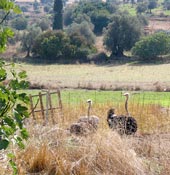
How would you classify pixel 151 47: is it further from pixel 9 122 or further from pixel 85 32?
pixel 9 122

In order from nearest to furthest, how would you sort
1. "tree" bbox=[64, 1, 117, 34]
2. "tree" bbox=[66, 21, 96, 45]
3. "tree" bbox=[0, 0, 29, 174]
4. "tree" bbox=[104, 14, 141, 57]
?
"tree" bbox=[0, 0, 29, 174]
"tree" bbox=[104, 14, 141, 57]
"tree" bbox=[66, 21, 96, 45]
"tree" bbox=[64, 1, 117, 34]

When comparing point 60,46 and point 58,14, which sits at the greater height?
point 58,14

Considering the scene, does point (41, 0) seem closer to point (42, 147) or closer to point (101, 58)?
point (101, 58)

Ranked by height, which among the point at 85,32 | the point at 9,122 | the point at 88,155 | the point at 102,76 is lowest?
the point at 102,76

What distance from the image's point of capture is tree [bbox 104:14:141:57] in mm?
60531

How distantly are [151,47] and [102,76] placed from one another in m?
14.5

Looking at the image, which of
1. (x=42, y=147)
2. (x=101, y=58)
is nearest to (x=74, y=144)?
(x=42, y=147)

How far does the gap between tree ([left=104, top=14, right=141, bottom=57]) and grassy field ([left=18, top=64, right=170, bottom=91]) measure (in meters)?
6.59

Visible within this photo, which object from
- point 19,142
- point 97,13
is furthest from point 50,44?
point 19,142

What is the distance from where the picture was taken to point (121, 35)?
61.0 metres

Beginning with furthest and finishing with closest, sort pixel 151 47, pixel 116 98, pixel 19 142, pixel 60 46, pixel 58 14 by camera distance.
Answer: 1. pixel 58 14
2. pixel 60 46
3. pixel 151 47
4. pixel 116 98
5. pixel 19 142

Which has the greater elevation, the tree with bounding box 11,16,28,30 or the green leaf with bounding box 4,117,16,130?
the green leaf with bounding box 4,117,16,130

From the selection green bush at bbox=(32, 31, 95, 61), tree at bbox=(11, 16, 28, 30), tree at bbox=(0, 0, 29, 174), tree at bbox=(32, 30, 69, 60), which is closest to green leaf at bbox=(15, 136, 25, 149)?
tree at bbox=(0, 0, 29, 174)

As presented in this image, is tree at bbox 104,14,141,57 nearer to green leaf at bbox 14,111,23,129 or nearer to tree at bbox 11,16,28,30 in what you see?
tree at bbox 11,16,28,30
